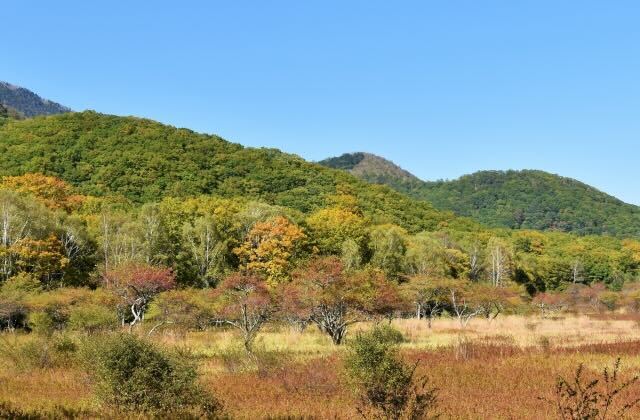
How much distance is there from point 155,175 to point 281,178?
28.5 meters

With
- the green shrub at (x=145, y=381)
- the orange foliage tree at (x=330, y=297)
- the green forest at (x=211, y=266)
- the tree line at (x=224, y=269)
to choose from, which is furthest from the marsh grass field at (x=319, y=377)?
the tree line at (x=224, y=269)

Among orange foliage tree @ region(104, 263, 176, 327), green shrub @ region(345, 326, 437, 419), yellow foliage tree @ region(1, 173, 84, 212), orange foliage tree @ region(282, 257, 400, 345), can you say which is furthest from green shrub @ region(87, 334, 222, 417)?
yellow foliage tree @ region(1, 173, 84, 212)

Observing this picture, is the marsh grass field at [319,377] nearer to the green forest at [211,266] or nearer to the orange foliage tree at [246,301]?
the green forest at [211,266]

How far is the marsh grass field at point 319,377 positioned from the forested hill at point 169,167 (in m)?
71.8

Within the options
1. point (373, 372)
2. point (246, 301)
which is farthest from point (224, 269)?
point (373, 372)

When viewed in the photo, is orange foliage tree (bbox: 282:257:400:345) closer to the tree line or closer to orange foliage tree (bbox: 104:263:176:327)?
the tree line

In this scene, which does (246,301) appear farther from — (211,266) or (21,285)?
(211,266)

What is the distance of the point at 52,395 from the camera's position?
14.0 metres

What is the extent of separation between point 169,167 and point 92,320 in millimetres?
77181

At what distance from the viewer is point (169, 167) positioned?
331 ft

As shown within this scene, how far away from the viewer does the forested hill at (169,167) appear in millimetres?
90812

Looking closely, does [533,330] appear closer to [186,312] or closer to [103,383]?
[186,312]

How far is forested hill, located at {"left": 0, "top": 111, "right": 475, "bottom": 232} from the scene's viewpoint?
3575 inches

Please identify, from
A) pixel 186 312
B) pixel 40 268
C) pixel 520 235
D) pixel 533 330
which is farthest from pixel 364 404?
pixel 520 235
